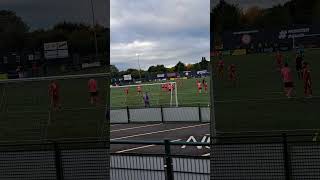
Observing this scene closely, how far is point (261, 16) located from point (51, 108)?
3102 millimetres

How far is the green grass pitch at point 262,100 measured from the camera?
5.90m

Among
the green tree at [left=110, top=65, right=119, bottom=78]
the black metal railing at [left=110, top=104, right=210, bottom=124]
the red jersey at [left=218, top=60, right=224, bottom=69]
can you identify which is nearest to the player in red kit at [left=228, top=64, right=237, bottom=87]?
the red jersey at [left=218, top=60, right=224, bottom=69]

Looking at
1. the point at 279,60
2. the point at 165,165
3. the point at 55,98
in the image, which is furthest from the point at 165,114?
the point at 279,60

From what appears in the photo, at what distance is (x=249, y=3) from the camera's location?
5.97 metres

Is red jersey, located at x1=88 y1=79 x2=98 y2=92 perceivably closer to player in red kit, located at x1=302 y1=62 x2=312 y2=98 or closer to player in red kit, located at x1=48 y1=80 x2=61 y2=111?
player in red kit, located at x1=48 y1=80 x2=61 y2=111

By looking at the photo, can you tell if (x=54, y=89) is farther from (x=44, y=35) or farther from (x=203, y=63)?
(x=203, y=63)

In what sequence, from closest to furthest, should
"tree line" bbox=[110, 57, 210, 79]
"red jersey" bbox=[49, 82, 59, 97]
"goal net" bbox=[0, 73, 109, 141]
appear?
"tree line" bbox=[110, 57, 210, 79] → "goal net" bbox=[0, 73, 109, 141] → "red jersey" bbox=[49, 82, 59, 97]

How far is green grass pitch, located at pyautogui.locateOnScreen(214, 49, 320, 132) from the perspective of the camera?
5902 millimetres

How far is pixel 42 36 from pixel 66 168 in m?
1.70

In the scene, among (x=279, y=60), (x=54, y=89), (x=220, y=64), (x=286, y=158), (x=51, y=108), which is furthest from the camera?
(x=51, y=108)

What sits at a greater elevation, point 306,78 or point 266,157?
point 306,78

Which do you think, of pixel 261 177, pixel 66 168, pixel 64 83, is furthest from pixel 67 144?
pixel 261 177

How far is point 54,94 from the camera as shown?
7.09 metres

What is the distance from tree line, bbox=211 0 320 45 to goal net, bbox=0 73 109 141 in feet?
5.27
